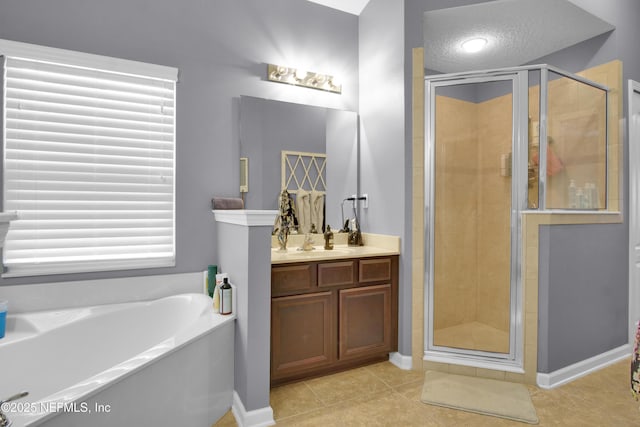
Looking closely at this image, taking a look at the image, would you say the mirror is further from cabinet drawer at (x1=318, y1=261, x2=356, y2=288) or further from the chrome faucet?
cabinet drawer at (x1=318, y1=261, x2=356, y2=288)

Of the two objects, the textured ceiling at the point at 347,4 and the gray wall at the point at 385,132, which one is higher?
the textured ceiling at the point at 347,4

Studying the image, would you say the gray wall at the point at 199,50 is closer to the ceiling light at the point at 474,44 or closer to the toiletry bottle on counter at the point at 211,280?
the toiletry bottle on counter at the point at 211,280

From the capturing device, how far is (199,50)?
8.06 ft

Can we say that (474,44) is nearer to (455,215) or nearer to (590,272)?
(455,215)

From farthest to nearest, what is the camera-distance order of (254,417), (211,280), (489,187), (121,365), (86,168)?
(489,187), (211,280), (86,168), (254,417), (121,365)

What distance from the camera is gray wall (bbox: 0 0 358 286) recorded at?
210cm

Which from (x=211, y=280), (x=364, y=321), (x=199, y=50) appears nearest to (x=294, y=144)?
(x=199, y=50)

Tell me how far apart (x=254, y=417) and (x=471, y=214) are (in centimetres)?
202

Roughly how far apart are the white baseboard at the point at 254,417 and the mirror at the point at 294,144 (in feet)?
4.49

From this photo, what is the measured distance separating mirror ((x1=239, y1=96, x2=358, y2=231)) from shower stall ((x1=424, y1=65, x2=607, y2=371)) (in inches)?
28.9

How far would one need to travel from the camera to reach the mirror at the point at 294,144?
2621mm

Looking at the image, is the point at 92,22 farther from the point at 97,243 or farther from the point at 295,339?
the point at 295,339

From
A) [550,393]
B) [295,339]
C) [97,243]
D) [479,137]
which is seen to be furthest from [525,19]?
[97,243]

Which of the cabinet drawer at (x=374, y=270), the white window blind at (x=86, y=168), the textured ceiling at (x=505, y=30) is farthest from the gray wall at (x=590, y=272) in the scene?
the white window blind at (x=86, y=168)
